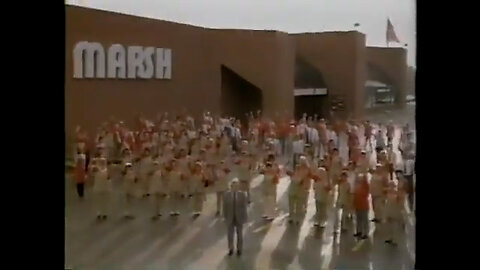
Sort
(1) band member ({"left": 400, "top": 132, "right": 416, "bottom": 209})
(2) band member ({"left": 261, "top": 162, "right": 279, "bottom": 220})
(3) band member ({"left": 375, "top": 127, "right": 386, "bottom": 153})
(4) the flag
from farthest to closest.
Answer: (2) band member ({"left": 261, "top": 162, "right": 279, "bottom": 220}), (3) band member ({"left": 375, "top": 127, "right": 386, "bottom": 153}), (4) the flag, (1) band member ({"left": 400, "top": 132, "right": 416, "bottom": 209})

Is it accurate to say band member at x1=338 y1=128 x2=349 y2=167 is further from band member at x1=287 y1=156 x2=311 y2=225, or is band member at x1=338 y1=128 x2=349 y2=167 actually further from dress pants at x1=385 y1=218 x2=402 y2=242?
dress pants at x1=385 y1=218 x2=402 y2=242

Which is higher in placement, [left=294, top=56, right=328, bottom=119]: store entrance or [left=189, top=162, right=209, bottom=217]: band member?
[left=294, top=56, right=328, bottom=119]: store entrance

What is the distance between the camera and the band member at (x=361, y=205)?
2105 millimetres

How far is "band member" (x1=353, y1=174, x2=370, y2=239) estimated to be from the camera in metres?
2.11

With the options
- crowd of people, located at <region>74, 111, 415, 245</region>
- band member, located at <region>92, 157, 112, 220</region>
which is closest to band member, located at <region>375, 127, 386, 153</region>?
crowd of people, located at <region>74, 111, 415, 245</region>

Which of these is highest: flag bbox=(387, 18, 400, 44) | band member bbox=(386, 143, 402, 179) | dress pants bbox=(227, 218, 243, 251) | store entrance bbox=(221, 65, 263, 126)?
A: flag bbox=(387, 18, 400, 44)

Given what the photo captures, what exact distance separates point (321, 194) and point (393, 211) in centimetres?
28

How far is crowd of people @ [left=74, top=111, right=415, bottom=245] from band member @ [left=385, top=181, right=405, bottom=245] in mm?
18
